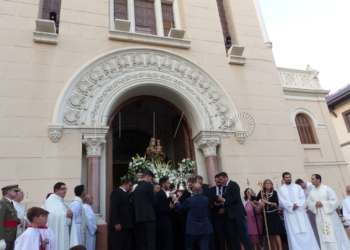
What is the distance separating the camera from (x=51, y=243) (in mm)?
3402

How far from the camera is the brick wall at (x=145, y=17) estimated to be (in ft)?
31.2

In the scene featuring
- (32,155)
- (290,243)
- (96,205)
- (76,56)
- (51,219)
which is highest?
(76,56)

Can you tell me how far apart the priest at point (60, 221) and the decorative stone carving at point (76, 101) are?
3.00 meters

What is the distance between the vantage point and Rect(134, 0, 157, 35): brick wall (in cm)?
952

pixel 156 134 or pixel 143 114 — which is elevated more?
pixel 143 114

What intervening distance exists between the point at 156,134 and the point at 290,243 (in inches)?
295

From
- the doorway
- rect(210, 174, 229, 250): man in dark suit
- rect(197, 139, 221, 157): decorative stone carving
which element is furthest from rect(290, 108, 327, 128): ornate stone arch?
rect(210, 174, 229, 250): man in dark suit

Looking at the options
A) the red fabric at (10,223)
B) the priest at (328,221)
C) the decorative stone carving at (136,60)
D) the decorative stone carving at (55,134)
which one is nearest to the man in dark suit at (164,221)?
the red fabric at (10,223)

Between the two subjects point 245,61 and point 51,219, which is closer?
point 51,219

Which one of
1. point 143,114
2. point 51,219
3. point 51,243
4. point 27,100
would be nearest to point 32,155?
point 27,100

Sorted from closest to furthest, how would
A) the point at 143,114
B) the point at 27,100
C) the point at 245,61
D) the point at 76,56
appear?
1. the point at 27,100
2. the point at 76,56
3. the point at 245,61
4. the point at 143,114

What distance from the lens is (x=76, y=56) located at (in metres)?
7.69

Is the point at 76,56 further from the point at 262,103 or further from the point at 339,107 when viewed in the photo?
the point at 339,107

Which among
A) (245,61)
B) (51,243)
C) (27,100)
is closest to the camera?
(51,243)
